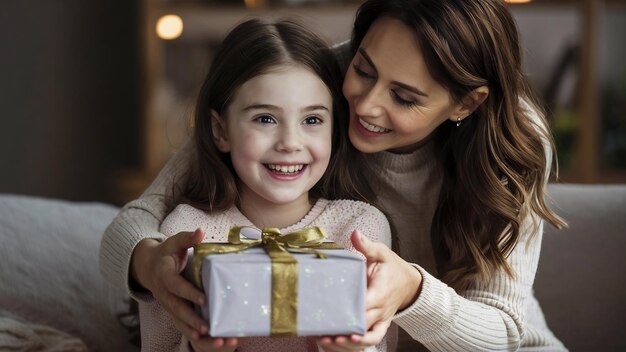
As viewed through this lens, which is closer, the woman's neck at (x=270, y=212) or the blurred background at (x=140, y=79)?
the woman's neck at (x=270, y=212)

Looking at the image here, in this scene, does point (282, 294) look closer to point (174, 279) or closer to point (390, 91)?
point (174, 279)

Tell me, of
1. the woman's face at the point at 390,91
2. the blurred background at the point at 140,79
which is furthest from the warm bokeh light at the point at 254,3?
the woman's face at the point at 390,91

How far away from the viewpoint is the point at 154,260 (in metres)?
1.46

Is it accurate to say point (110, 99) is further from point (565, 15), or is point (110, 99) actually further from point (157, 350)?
point (157, 350)

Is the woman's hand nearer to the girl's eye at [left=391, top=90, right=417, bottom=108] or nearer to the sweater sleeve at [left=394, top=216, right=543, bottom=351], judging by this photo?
the sweater sleeve at [left=394, top=216, right=543, bottom=351]

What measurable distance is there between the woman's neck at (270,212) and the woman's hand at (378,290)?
0.31 meters

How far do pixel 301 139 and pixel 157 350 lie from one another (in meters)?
0.45

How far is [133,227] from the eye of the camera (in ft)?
5.51

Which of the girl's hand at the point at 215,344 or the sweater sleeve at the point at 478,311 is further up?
the girl's hand at the point at 215,344

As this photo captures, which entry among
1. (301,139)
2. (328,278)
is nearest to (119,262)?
(301,139)

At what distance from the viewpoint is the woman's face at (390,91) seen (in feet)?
5.41

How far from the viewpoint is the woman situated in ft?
5.34

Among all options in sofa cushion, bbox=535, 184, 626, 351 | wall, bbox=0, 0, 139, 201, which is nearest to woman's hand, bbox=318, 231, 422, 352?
sofa cushion, bbox=535, 184, 626, 351

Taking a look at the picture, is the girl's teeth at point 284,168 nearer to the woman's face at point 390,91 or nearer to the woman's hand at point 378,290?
the woman's face at point 390,91
